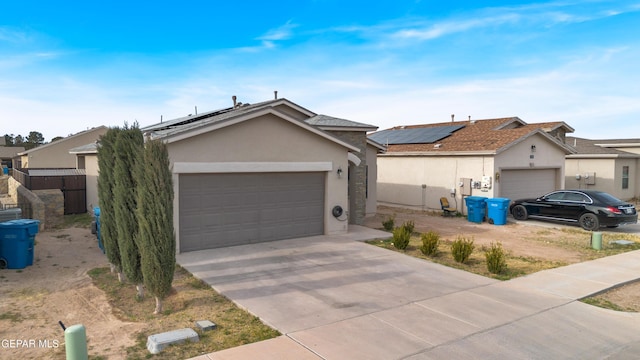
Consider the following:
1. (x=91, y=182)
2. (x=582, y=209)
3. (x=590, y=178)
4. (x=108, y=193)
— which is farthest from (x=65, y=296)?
(x=590, y=178)

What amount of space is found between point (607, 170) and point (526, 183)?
8430 mm

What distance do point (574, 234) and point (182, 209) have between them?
13039mm

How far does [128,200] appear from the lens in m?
7.00

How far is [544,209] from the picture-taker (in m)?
16.4

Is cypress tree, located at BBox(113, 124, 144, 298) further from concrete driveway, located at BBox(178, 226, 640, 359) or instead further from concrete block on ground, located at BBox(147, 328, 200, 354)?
concrete block on ground, located at BBox(147, 328, 200, 354)

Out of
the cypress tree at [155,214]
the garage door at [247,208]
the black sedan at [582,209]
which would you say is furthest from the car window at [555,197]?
the cypress tree at [155,214]

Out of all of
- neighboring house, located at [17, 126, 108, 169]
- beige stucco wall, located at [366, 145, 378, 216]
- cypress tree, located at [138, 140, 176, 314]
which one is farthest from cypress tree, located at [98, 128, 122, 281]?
neighboring house, located at [17, 126, 108, 169]

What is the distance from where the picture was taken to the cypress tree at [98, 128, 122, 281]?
305 inches

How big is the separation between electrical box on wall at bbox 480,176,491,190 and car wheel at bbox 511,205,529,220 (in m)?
1.44

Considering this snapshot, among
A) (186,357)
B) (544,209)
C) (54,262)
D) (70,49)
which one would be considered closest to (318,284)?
(186,357)

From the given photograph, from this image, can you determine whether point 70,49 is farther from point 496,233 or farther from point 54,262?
point 496,233

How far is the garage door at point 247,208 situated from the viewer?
35.2 feet

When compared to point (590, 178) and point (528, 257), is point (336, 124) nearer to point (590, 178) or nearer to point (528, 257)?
point (528, 257)

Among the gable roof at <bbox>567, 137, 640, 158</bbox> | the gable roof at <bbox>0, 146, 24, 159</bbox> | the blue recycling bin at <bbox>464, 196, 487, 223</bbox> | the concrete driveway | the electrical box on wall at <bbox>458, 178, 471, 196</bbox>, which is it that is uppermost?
the gable roof at <bbox>0, 146, 24, 159</bbox>
